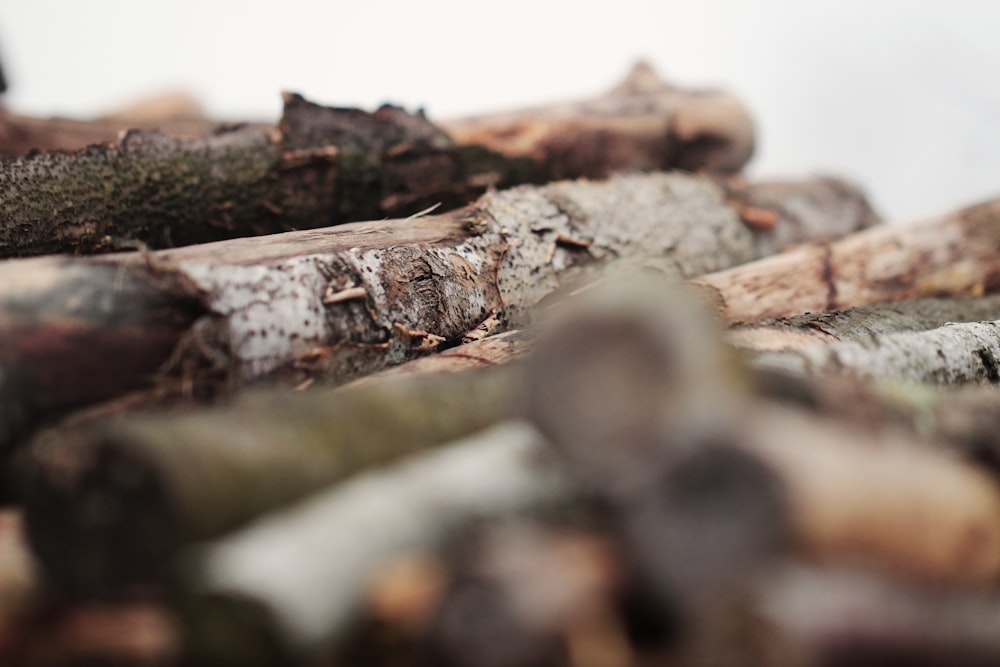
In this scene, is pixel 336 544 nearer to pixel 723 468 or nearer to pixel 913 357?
pixel 723 468

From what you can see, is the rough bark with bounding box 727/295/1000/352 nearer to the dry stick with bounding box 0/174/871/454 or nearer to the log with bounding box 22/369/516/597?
the dry stick with bounding box 0/174/871/454

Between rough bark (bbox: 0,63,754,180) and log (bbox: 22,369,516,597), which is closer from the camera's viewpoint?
log (bbox: 22,369,516,597)

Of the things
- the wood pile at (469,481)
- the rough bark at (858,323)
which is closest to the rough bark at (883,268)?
the rough bark at (858,323)

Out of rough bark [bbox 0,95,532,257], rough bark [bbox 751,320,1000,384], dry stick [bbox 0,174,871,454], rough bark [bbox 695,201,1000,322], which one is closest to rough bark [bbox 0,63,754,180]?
rough bark [bbox 0,95,532,257]

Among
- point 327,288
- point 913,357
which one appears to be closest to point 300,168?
point 327,288

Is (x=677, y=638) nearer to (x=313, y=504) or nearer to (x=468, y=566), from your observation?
(x=468, y=566)

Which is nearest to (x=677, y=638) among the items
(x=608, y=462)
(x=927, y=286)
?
(x=608, y=462)
